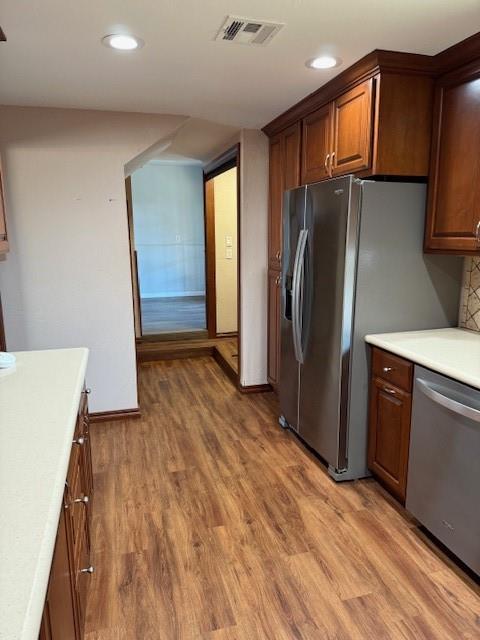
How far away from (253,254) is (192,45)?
1954mm

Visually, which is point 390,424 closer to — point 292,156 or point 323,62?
point 323,62

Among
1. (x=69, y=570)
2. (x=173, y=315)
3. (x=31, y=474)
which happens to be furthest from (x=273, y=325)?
(x=173, y=315)

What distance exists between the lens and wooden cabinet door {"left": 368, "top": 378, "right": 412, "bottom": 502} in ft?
7.23

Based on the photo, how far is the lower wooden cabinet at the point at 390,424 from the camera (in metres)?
2.19

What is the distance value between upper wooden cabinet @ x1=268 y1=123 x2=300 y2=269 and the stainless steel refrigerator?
53 cm

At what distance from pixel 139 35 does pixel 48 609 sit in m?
2.07

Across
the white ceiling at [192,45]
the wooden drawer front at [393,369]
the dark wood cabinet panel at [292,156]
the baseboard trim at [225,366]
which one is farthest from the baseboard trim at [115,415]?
the white ceiling at [192,45]

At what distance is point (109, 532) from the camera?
2199mm

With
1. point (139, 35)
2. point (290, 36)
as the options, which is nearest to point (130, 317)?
point (139, 35)

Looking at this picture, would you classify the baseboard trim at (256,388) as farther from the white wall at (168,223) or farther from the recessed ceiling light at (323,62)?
the white wall at (168,223)

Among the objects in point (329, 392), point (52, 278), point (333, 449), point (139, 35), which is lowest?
point (333, 449)

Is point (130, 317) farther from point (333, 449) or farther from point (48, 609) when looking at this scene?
point (48, 609)

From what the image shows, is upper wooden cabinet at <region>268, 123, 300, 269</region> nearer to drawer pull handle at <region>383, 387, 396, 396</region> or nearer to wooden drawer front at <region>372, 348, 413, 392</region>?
wooden drawer front at <region>372, 348, 413, 392</region>

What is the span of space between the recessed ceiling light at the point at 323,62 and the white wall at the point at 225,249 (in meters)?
3.22
